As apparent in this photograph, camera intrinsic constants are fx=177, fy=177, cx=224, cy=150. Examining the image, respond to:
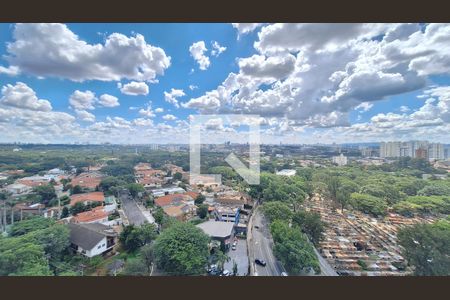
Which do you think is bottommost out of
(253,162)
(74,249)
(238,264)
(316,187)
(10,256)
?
(238,264)

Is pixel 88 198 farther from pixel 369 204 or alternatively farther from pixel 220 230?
pixel 369 204

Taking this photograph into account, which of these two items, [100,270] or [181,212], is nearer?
[100,270]

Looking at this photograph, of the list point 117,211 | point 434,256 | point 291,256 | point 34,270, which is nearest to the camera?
point 34,270

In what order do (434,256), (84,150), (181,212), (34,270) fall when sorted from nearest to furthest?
(34,270), (434,256), (181,212), (84,150)

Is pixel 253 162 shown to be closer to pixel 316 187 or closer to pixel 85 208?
pixel 316 187

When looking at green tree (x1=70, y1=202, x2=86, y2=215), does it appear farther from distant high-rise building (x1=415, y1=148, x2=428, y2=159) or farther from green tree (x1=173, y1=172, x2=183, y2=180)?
distant high-rise building (x1=415, y1=148, x2=428, y2=159)

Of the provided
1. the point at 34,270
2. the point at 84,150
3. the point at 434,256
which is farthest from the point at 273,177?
the point at 84,150

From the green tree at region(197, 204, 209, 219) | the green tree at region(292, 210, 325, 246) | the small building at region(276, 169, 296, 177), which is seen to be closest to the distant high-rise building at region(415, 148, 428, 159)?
the small building at region(276, 169, 296, 177)

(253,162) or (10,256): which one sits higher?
(253,162)
